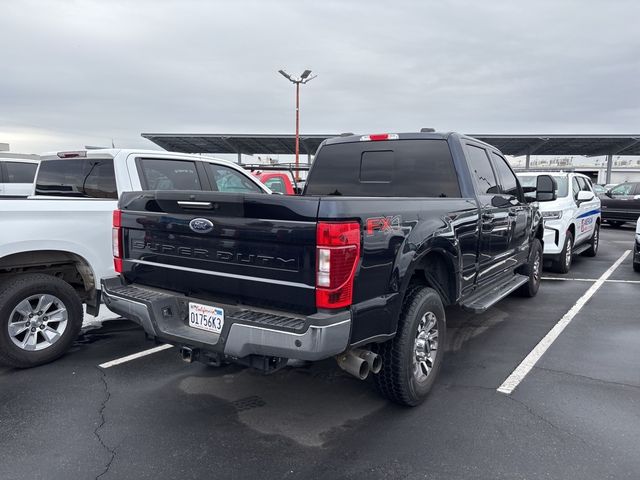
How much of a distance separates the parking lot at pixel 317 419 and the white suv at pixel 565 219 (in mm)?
3427

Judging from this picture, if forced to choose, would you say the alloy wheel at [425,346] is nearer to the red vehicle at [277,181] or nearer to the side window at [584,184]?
the side window at [584,184]

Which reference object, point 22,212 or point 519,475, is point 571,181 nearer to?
point 519,475

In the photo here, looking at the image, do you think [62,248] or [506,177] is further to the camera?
[506,177]

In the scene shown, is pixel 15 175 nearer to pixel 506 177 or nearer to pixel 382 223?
pixel 506 177

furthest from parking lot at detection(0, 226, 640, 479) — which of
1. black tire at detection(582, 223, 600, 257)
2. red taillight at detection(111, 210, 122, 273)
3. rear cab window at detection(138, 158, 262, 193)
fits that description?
black tire at detection(582, 223, 600, 257)

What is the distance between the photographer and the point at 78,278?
4855 millimetres

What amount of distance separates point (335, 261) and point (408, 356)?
1094mm

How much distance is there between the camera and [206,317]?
313 centimetres

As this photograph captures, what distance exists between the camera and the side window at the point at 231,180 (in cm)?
581

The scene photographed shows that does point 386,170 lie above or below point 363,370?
above

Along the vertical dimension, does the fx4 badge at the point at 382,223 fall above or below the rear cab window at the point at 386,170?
below

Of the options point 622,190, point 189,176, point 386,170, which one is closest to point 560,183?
point 386,170

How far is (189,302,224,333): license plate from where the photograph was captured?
3055 millimetres

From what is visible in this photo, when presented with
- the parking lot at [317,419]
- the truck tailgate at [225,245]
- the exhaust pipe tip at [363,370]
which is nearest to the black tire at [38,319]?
the parking lot at [317,419]
